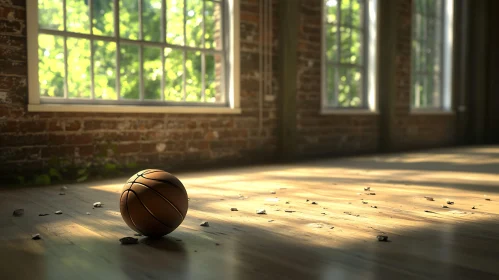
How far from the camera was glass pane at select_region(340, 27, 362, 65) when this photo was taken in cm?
765

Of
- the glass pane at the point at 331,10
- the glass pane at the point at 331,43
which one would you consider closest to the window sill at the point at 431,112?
the glass pane at the point at 331,43

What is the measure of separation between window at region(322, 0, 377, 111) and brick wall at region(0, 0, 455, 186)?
32 centimetres

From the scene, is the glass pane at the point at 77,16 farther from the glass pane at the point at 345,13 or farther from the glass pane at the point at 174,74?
the glass pane at the point at 345,13

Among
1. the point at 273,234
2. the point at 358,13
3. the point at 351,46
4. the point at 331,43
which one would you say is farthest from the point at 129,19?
the point at 358,13

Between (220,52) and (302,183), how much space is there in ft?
7.77

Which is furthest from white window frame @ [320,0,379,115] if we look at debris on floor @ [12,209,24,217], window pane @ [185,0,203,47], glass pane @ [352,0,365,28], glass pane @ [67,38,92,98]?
debris on floor @ [12,209,24,217]

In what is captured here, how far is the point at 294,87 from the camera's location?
6.60 metres

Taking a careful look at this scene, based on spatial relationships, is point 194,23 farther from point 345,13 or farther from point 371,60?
point 371,60

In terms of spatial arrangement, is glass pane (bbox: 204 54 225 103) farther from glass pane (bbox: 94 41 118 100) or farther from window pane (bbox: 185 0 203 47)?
glass pane (bbox: 94 41 118 100)

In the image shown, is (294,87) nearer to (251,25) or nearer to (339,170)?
(251,25)

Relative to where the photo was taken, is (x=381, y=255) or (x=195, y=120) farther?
(x=195, y=120)

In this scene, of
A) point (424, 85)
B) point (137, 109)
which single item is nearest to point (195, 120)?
point (137, 109)

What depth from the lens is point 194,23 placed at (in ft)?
19.0

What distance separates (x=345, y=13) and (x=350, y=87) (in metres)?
1.20
